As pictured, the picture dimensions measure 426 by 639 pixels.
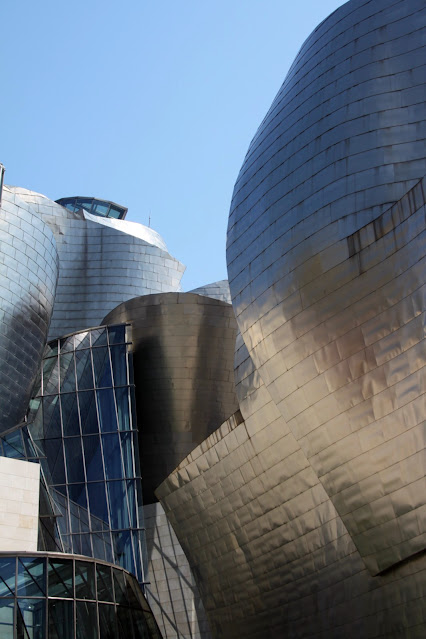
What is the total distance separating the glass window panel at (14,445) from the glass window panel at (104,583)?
6.49 meters

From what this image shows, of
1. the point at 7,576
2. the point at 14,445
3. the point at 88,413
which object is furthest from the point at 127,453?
the point at 7,576

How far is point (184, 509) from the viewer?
76.7 feet

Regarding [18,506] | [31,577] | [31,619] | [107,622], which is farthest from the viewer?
[18,506]

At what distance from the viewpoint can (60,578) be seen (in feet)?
48.9

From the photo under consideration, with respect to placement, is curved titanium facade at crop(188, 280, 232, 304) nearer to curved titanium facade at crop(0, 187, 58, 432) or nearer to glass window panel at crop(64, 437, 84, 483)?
curved titanium facade at crop(0, 187, 58, 432)

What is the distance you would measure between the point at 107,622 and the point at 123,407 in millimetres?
12803

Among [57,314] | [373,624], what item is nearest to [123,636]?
[373,624]

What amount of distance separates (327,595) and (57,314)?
20671mm

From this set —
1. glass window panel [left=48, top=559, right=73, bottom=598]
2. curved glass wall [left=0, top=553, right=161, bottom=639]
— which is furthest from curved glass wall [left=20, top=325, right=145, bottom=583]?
glass window panel [left=48, top=559, right=73, bottom=598]

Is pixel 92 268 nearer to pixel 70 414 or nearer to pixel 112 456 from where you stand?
pixel 70 414

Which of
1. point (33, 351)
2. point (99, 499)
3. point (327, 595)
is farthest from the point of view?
point (33, 351)

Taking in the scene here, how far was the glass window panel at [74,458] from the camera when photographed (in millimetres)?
27609

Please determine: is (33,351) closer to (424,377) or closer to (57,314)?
(57,314)

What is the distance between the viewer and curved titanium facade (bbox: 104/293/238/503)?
95.6 feet
